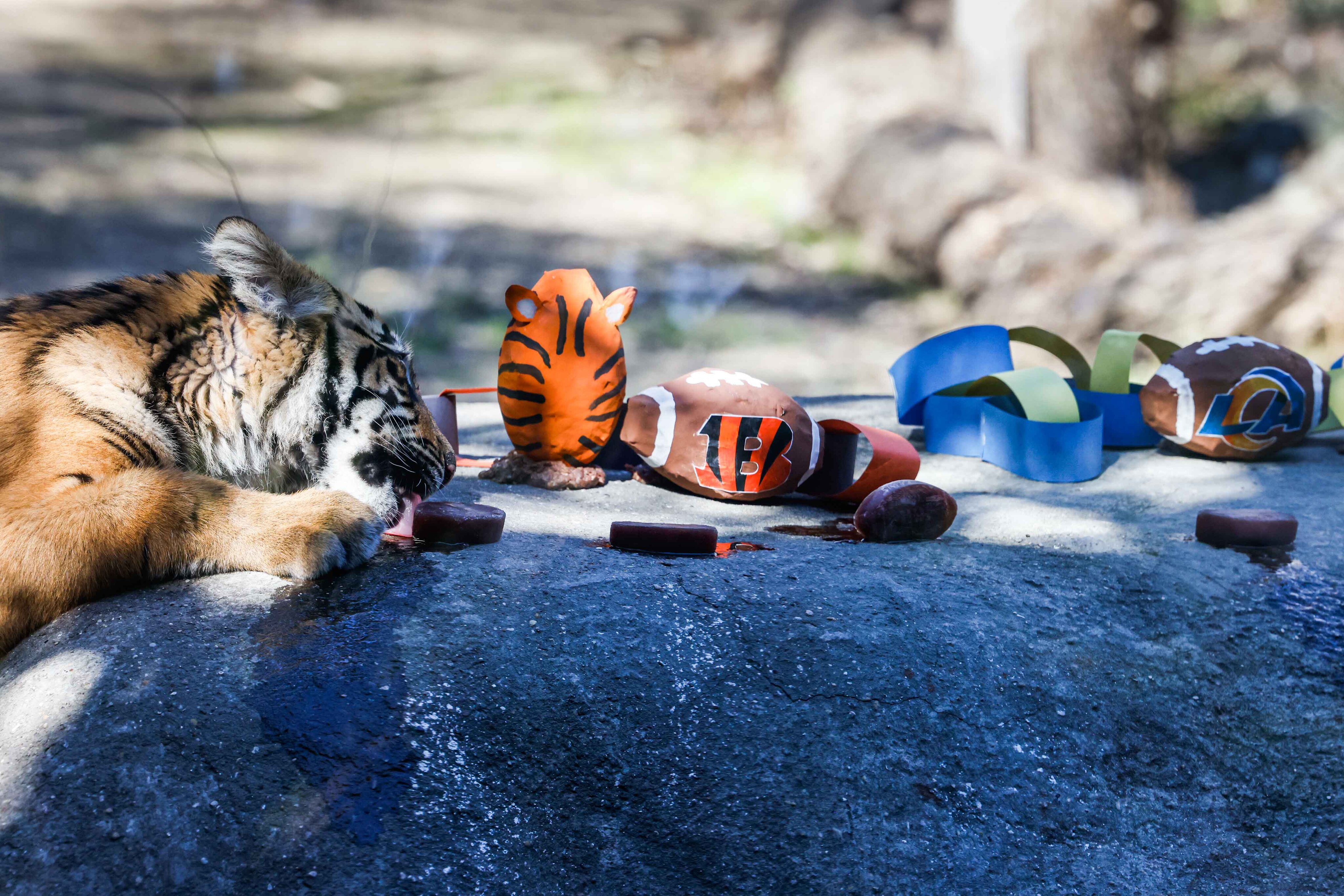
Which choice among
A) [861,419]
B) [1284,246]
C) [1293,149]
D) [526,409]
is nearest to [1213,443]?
[861,419]

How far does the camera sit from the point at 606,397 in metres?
3.07

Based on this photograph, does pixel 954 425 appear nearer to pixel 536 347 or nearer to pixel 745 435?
pixel 745 435

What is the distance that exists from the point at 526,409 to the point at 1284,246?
5.57m

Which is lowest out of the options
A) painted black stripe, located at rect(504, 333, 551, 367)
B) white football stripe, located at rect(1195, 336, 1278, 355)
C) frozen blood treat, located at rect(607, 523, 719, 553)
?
frozen blood treat, located at rect(607, 523, 719, 553)

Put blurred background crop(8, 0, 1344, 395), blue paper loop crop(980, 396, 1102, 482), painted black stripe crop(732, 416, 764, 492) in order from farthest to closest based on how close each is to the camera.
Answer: blurred background crop(8, 0, 1344, 395) → blue paper loop crop(980, 396, 1102, 482) → painted black stripe crop(732, 416, 764, 492)

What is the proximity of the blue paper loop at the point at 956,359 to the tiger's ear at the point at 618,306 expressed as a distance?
4.05 feet

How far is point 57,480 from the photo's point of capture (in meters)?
2.10

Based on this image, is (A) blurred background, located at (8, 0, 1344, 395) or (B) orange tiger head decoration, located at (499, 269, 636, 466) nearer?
(B) orange tiger head decoration, located at (499, 269, 636, 466)

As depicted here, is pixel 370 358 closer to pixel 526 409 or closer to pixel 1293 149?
pixel 526 409

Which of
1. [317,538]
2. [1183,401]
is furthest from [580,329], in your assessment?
[1183,401]

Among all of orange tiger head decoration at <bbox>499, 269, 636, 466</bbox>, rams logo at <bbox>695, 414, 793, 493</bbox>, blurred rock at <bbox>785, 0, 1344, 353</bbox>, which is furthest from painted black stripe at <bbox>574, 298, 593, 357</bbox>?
blurred rock at <bbox>785, 0, 1344, 353</bbox>

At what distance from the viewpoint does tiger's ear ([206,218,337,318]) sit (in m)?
2.31

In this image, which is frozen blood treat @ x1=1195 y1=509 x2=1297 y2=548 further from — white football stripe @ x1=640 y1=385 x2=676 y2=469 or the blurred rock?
the blurred rock

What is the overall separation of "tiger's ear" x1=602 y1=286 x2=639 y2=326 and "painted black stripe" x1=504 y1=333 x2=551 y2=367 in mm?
193
